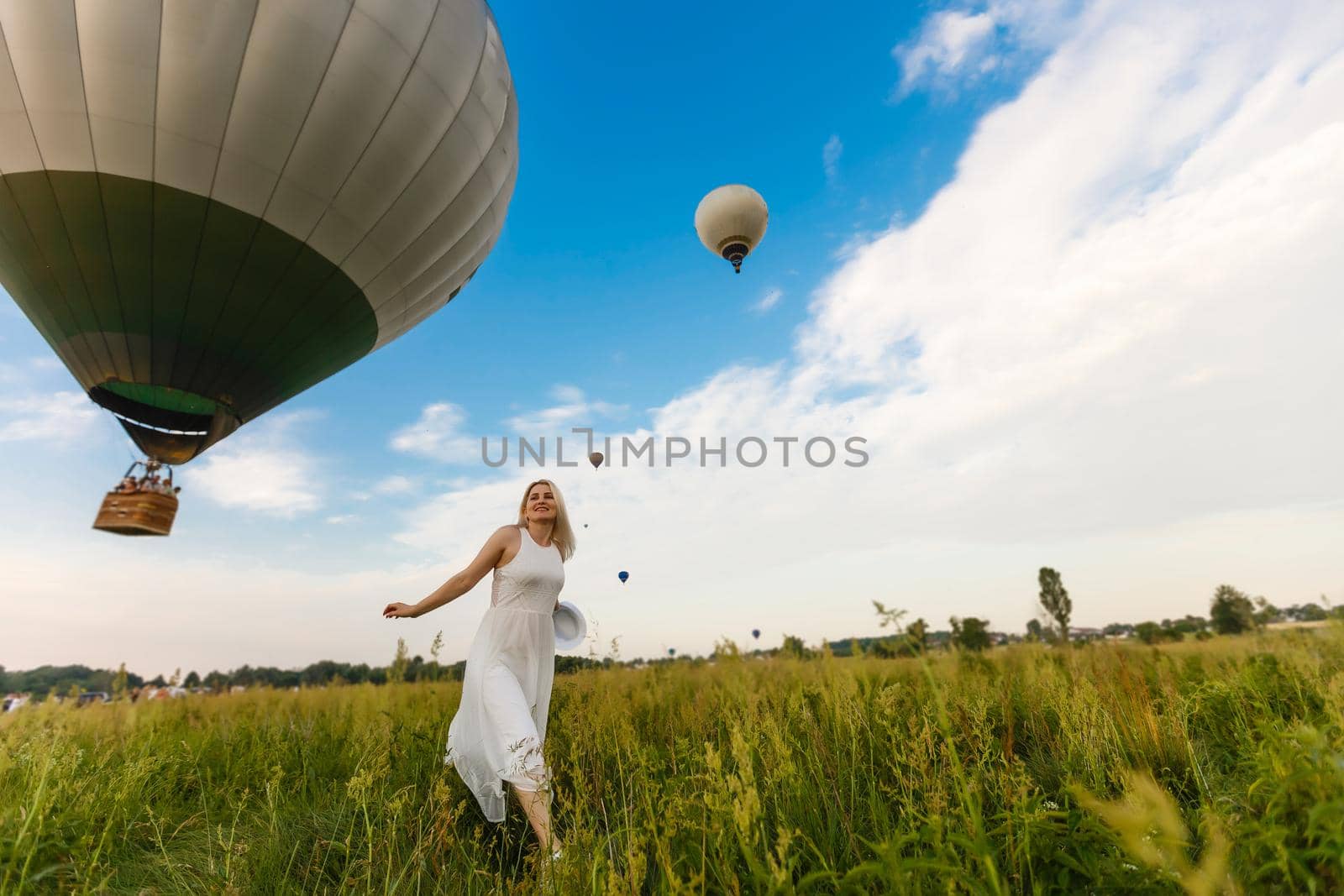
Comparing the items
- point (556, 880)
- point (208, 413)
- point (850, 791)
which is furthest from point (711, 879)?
point (208, 413)

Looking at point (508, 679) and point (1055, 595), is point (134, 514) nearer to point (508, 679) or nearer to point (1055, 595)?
point (508, 679)

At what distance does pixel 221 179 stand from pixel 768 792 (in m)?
9.15

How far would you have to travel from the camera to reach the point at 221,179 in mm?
7133

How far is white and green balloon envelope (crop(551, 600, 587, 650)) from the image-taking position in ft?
12.8

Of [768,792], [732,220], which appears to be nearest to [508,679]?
[768,792]

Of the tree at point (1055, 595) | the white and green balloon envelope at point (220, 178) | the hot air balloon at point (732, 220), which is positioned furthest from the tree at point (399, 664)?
the tree at point (1055, 595)

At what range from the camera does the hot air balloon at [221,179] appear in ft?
21.7

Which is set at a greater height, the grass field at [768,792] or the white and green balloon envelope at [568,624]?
the white and green balloon envelope at [568,624]

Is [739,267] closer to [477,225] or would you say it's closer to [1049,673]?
[477,225]

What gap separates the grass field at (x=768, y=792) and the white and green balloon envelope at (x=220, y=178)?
506 centimetres

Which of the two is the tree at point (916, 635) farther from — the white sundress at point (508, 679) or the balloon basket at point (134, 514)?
the balloon basket at point (134, 514)

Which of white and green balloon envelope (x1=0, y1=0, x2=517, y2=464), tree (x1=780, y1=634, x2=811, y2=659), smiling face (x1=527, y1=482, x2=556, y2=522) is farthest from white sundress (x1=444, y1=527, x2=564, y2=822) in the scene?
white and green balloon envelope (x1=0, y1=0, x2=517, y2=464)

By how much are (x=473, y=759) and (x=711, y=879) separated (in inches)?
79.8

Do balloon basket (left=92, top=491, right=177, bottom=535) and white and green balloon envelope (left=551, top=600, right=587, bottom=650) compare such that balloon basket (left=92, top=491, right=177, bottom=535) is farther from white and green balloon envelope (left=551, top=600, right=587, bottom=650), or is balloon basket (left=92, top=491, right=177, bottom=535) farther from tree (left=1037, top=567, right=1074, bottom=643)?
tree (left=1037, top=567, right=1074, bottom=643)
